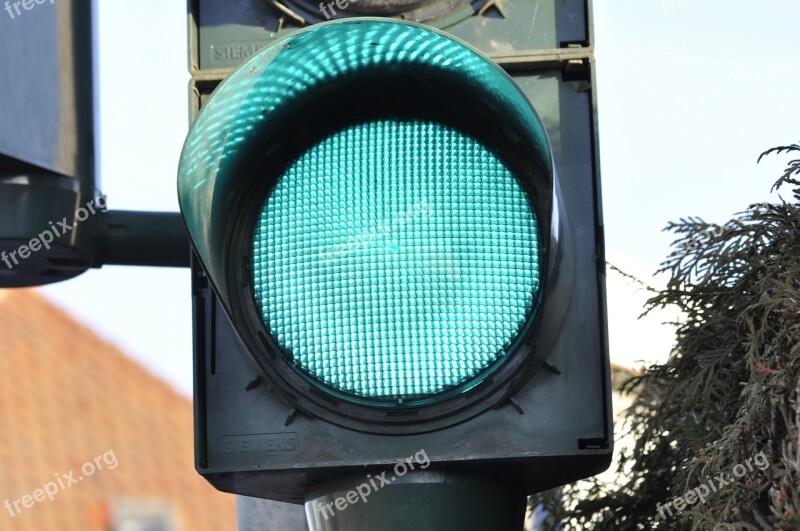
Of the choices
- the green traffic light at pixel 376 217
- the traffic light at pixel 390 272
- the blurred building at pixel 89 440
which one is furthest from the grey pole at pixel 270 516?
the green traffic light at pixel 376 217

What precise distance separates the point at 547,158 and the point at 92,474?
3.07ft

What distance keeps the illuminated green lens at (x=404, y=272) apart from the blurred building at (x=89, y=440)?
1.04 feet

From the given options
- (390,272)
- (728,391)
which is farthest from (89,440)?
(728,391)

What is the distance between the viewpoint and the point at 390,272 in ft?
7.68

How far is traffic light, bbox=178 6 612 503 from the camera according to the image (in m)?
2.34

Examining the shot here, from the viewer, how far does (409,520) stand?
2248mm

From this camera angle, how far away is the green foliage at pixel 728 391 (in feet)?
7.67

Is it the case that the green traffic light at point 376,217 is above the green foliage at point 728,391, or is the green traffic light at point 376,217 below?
above

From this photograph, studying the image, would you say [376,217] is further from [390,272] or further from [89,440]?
[89,440]

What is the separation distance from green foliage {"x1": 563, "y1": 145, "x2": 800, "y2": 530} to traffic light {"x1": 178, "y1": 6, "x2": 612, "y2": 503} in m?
0.26

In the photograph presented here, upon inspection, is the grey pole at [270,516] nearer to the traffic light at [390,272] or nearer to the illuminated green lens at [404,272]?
the traffic light at [390,272]

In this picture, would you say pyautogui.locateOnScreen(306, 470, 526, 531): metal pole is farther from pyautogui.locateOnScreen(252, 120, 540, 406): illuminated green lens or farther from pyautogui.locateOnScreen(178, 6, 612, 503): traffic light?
pyautogui.locateOnScreen(252, 120, 540, 406): illuminated green lens

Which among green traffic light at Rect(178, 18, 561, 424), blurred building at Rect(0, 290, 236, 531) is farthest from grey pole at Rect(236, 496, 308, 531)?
green traffic light at Rect(178, 18, 561, 424)

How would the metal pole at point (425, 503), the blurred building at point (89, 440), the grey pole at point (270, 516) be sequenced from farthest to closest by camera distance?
the grey pole at point (270, 516) < the blurred building at point (89, 440) < the metal pole at point (425, 503)
